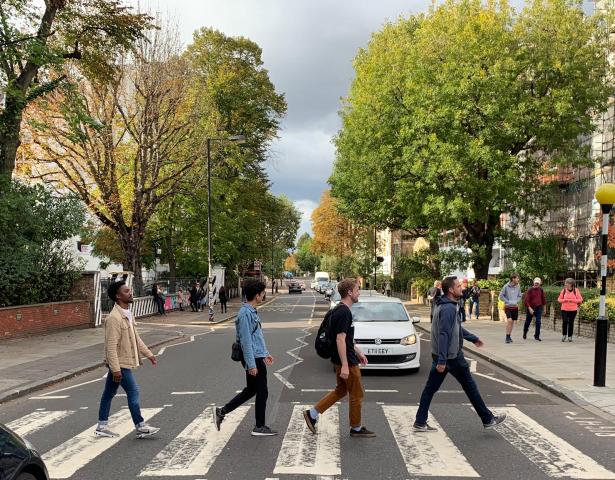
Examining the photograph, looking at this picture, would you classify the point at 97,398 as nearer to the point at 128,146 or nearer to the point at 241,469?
the point at 241,469

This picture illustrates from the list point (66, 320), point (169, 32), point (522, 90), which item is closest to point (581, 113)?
point (522, 90)

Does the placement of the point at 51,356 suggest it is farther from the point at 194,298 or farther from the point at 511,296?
the point at 194,298

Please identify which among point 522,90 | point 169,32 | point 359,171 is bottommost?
point 359,171

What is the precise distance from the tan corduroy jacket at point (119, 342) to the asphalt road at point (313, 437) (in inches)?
34.3

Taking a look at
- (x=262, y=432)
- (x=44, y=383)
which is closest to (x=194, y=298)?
(x=44, y=383)

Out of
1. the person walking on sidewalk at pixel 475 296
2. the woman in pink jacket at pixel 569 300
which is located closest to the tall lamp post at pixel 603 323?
the woman in pink jacket at pixel 569 300

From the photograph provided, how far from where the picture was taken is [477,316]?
2736 centimetres

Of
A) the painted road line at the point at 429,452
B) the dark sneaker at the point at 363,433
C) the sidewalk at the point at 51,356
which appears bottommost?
the sidewalk at the point at 51,356

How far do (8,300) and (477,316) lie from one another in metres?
19.6

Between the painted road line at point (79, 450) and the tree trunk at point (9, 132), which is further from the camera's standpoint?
the tree trunk at point (9, 132)

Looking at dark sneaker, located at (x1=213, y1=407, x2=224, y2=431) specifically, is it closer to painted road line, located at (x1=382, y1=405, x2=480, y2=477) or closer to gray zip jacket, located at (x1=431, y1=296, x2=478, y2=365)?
painted road line, located at (x1=382, y1=405, x2=480, y2=477)

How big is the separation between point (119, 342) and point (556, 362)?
9690mm

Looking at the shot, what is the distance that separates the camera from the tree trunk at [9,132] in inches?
696

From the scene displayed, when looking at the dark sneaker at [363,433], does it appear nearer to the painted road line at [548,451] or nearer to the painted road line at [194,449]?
the painted road line at [194,449]
